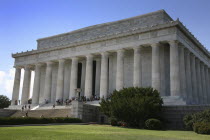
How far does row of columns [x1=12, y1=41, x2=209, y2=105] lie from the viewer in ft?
146

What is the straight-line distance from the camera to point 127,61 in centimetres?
5394

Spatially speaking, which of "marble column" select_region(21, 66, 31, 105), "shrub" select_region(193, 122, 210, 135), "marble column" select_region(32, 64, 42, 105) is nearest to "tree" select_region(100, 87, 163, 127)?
"shrub" select_region(193, 122, 210, 135)

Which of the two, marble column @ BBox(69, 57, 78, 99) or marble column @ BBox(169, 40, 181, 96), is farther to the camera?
marble column @ BBox(69, 57, 78, 99)

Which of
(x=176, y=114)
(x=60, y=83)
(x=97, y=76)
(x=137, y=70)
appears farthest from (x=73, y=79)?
(x=176, y=114)

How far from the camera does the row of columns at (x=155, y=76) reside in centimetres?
4438

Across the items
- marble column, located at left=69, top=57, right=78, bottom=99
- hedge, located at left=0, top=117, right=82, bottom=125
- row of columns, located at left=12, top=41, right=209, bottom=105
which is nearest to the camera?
hedge, located at left=0, top=117, right=82, bottom=125

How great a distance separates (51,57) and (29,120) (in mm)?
31686

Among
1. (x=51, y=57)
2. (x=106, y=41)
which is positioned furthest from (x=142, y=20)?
(x=51, y=57)

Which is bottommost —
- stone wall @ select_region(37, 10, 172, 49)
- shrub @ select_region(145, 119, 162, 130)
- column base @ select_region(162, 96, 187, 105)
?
shrub @ select_region(145, 119, 162, 130)

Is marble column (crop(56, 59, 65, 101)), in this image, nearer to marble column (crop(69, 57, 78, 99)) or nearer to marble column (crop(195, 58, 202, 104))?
marble column (crop(69, 57, 78, 99))

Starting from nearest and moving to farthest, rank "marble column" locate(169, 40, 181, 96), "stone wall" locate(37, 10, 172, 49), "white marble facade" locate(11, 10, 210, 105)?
1. "marble column" locate(169, 40, 181, 96)
2. "white marble facade" locate(11, 10, 210, 105)
3. "stone wall" locate(37, 10, 172, 49)

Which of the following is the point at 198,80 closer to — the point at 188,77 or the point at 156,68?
the point at 188,77

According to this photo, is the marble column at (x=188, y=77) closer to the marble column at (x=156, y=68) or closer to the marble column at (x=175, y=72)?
the marble column at (x=175, y=72)

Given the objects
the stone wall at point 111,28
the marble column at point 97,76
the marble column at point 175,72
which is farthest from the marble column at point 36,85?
the marble column at point 175,72
